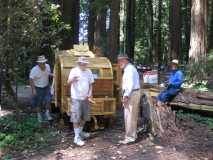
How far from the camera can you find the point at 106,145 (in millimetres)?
11609

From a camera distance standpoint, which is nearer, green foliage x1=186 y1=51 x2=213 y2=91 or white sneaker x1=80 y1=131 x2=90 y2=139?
white sneaker x1=80 y1=131 x2=90 y2=139

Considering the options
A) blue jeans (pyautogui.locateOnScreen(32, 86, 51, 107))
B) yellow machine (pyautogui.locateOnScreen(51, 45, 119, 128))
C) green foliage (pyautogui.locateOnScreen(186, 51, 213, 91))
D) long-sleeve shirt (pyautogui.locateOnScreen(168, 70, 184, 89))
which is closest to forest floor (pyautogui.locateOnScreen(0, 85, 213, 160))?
yellow machine (pyautogui.locateOnScreen(51, 45, 119, 128))

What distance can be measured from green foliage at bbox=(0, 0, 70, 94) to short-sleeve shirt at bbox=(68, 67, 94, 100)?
212cm

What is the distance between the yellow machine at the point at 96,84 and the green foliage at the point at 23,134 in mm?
722

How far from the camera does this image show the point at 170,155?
35.1 ft

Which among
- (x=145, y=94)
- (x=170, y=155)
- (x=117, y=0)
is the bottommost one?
(x=170, y=155)

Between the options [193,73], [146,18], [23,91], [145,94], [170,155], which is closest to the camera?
[170,155]

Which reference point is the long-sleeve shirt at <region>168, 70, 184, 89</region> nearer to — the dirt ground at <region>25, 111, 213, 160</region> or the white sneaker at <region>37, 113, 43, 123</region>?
the dirt ground at <region>25, 111, 213, 160</region>

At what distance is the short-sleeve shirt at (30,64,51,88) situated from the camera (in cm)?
1412

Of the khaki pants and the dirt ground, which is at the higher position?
the khaki pants

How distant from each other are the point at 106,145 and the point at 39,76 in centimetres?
350

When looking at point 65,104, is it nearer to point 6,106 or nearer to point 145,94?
point 145,94

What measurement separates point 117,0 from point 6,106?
711 centimetres

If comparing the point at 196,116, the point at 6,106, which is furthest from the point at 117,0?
the point at 196,116
